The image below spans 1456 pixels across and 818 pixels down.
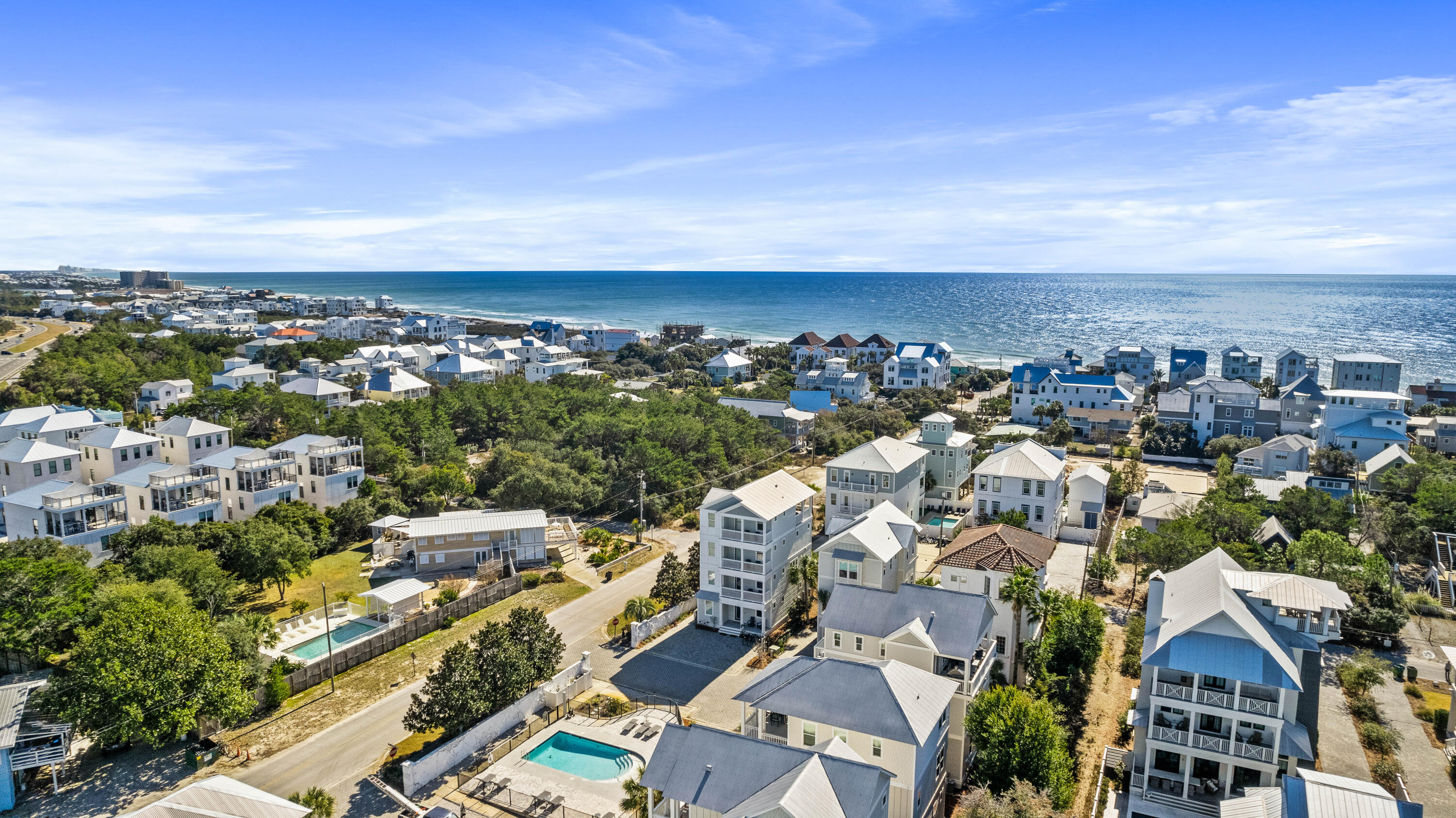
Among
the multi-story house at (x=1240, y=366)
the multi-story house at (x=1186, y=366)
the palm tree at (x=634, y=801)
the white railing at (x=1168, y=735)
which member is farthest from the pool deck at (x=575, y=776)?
the multi-story house at (x=1240, y=366)

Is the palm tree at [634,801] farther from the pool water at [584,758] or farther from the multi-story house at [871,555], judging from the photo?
the multi-story house at [871,555]

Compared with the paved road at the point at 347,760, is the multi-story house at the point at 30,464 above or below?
above

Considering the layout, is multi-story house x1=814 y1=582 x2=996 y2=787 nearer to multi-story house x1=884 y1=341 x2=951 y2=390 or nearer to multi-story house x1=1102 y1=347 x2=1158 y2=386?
multi-story house x1=884 y1=341 x2=951 y2=390

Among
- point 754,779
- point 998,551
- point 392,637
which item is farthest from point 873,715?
point 392,637

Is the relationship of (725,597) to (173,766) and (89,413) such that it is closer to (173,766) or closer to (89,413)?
(173,766)

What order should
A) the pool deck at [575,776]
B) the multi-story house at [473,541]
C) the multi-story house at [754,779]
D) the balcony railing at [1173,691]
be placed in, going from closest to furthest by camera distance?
1. the multi-story house at [754,779]
2. the balcony railing at [1173,691]
3. the pool deck at [575,776]
4. the multi-story house at [473,541]

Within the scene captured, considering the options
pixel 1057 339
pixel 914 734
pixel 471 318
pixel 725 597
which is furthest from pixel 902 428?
pixel 471 318

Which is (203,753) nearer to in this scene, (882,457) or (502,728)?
(502,728)

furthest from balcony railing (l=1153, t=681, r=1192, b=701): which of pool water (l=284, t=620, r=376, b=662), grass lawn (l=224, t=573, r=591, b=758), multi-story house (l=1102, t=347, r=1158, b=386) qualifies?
multi-story house (l=1102, t=347, r=1158, b=386)
